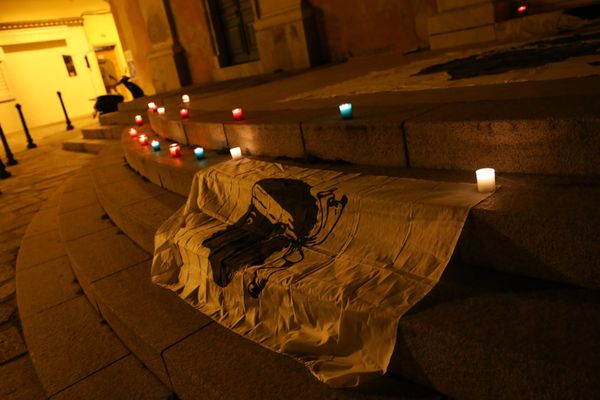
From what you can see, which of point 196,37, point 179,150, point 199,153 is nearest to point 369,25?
point 179,150

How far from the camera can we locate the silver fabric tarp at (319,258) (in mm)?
1666

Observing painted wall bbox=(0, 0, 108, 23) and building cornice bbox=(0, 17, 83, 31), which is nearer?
building cornice bbox=(0, 17, 83, 31)

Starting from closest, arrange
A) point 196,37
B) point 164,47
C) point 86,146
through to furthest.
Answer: point 86,146
point 196,37
point 164,47

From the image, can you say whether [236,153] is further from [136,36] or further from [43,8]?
[43,8]

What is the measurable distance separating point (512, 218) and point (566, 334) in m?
0.43

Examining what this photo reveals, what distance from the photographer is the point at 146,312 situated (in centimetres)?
247

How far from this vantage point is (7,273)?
4152 mm

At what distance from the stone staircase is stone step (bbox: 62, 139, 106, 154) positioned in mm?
6581

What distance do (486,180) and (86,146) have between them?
33.2 feet

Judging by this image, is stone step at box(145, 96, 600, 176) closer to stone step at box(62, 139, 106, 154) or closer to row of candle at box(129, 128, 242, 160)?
row of candle at box(129, 128, 242, 160)

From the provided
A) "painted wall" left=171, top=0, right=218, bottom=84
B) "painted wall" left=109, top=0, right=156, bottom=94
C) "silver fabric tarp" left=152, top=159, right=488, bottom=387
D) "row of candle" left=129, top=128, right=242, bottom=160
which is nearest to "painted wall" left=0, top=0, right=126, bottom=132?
"painted wall" left=109, top=0, right=156, bottom=94

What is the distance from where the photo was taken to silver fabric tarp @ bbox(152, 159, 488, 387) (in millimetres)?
1666

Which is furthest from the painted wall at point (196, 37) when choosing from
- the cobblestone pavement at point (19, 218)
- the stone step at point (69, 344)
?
the stone step at point (69, 344)

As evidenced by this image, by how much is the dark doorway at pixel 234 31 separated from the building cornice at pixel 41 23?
535 inches
